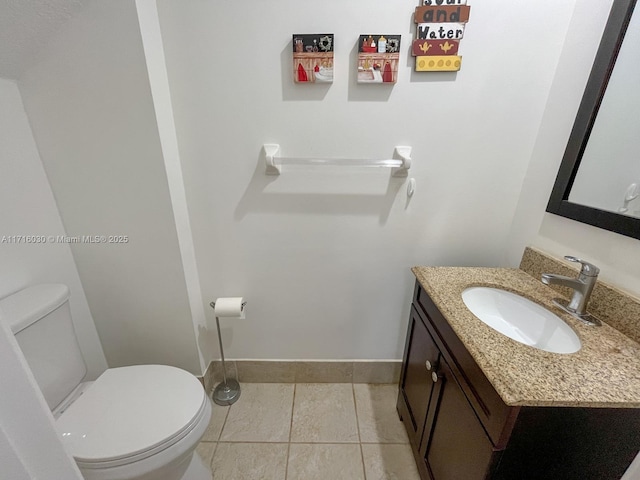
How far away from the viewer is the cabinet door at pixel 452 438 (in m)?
0.73

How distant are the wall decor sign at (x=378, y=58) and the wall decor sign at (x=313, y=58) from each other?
0.12 m

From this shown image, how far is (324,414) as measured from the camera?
4.79 feet

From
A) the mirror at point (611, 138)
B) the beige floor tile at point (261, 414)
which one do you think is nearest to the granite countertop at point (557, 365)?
the mirror at point (611, 138)

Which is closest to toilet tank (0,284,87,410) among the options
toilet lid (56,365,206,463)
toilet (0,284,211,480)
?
toilet (0,284,211,480)

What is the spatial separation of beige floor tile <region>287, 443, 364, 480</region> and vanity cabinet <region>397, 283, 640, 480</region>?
425 millimetres

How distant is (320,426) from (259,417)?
34 centimetres

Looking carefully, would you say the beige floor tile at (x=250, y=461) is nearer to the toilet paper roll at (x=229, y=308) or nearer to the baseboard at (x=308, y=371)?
the baseboard at (x=308, y=371)

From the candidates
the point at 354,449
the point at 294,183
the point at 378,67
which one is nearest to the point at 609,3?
the point at 378,67

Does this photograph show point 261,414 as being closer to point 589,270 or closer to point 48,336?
point 48,336

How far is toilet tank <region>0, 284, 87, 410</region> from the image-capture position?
95 centimetres

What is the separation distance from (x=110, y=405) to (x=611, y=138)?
2.02 meters

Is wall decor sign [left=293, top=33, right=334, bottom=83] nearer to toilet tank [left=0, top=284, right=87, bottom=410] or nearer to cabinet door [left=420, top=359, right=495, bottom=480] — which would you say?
cabinet door [left=420, top=359, right=495, bottom=480]

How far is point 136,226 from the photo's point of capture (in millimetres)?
1188

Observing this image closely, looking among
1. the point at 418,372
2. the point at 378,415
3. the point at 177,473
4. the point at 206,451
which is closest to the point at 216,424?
the point at 206,451
